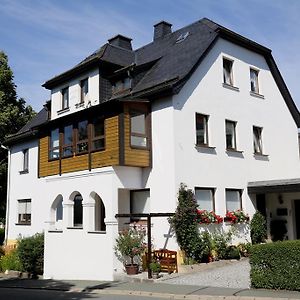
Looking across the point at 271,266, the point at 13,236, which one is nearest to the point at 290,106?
the point at 271,266

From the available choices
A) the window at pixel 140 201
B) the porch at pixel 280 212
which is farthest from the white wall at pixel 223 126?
the window at pixel 140 201

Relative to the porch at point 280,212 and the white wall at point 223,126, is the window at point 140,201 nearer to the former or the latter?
the white wall at point 223,126

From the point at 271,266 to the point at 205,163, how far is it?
23.6 ft

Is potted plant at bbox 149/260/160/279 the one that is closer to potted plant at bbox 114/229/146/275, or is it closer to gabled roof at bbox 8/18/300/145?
potted plant at bbox 114/229/146/275

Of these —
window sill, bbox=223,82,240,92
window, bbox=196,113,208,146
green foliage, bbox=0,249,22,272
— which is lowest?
green foliage, bbox=0,249,22,272

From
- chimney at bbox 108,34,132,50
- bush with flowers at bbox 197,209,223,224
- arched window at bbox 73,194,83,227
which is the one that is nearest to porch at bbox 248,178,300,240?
bush with flowers at bbox 197,209,223,224

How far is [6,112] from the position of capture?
33.4m

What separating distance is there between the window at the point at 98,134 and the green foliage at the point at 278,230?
9.63 metres

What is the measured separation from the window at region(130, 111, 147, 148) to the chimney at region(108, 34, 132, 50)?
7.86 metres

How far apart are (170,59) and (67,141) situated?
592cm

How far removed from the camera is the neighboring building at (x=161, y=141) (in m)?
17.5

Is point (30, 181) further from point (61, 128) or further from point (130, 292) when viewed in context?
point (130, 292)

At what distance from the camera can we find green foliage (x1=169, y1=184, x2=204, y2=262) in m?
16.7

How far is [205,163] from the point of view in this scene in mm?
18766
